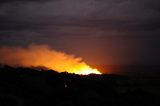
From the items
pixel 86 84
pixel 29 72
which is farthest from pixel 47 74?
pixel 86 84

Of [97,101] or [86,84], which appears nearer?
[97,101]

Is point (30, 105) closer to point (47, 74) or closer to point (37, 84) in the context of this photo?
point (37, 84)

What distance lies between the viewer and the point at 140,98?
9000cm

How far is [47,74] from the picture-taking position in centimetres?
15075

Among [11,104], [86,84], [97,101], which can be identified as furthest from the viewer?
[86,84]

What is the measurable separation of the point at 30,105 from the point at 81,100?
12389mm

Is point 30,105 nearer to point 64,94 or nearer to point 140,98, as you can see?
point 64,94

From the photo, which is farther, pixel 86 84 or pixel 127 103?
pixel 86 84

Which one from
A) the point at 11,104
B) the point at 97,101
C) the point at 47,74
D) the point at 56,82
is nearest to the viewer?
the point at 11,104

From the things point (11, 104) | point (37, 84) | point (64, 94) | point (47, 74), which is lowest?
point (11, 104)

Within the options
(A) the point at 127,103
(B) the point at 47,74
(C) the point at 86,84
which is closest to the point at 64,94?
(A) the point at 127,103

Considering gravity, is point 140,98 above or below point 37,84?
below

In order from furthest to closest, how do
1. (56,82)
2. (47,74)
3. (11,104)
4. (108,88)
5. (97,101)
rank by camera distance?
(47,74)
(56,82)
(108,88)
(97,101)
(11,104)

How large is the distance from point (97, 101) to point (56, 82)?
48761mm
